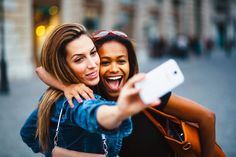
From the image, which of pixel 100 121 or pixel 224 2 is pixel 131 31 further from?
pixel 224 2

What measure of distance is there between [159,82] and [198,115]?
896mm

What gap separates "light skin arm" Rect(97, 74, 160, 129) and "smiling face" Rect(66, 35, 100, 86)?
420 mm

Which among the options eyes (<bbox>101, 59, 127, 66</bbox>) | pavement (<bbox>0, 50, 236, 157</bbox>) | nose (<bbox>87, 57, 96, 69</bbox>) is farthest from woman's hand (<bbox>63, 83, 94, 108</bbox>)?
pavement (<bbox>0, 50, 236, 157</bbox>)

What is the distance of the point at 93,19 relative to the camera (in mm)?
18828

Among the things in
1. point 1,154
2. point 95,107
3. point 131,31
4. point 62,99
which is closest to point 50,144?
point 62,99

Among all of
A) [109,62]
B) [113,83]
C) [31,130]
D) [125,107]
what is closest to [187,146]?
[113,83]

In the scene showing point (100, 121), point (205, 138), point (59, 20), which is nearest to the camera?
point (100, 121)

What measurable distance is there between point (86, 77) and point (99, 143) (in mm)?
349

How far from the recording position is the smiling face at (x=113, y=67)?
207 centimetres

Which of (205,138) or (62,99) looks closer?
(62,99)

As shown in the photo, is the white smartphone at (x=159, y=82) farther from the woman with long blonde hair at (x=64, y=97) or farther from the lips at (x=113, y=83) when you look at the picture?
the lips at (x=113, y=83)

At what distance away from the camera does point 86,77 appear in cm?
179

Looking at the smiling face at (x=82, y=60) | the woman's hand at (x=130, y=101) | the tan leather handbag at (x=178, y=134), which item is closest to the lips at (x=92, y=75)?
the smiling face at (x=82, y=60)

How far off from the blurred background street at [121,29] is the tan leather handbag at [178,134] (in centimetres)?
311
